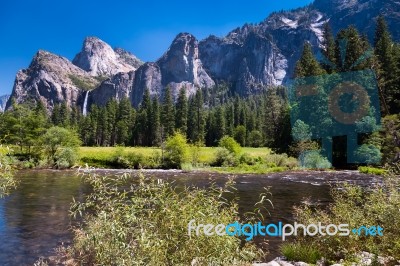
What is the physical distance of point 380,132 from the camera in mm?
49812

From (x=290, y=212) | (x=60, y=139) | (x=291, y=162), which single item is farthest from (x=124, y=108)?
(x=290, y=212)

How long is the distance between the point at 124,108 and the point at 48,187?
285ft

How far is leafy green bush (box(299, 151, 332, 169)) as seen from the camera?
51.0 meters

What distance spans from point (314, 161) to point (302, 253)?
43.2 metres

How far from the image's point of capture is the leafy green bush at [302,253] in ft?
33.4

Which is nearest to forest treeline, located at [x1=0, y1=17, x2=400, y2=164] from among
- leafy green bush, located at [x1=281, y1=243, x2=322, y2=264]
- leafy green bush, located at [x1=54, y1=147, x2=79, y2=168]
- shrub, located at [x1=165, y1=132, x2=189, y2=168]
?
shrub, located at [x1=165, y1=132, x2=189, y2=168]

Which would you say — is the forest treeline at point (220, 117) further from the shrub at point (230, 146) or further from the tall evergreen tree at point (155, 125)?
the shrub at point (230, 146)

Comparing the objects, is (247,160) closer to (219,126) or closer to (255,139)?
(219,126)

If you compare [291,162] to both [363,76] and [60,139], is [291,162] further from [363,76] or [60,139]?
[60,139]

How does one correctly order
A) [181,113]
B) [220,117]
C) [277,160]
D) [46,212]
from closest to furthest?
[46,212] < [277,160] < [181,113] < [220,117]

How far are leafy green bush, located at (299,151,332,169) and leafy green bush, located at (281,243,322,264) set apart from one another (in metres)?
42.1

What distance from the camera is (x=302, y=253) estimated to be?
1042cm

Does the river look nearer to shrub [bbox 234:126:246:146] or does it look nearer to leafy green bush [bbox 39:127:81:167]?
leafy green bush [bbox 39:127:81:167]

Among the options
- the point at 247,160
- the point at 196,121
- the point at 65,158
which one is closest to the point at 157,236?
the point at 65,158
